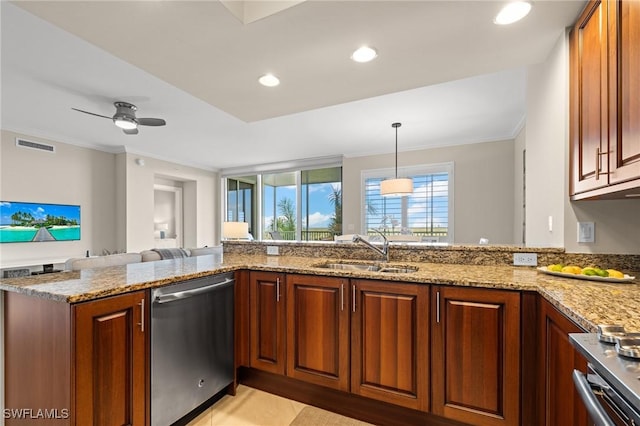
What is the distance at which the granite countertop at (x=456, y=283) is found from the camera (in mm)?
1021

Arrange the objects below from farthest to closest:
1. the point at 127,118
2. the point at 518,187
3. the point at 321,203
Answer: the point at 321,203, the point at 518,187, the point at 127,118

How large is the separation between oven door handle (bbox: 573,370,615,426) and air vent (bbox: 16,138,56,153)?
6596 mm

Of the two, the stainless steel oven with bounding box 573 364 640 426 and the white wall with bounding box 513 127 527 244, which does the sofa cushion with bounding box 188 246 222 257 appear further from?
the white wall with bounding box 513 127 527 244

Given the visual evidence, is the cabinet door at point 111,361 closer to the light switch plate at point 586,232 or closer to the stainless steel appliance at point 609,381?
the stainless steel appliance at point 609,381

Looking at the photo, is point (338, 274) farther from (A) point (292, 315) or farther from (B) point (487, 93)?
(B) point (487, 93)

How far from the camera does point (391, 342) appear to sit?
1.70 m

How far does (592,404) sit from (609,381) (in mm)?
118

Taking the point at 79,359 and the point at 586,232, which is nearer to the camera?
the point at 79,359

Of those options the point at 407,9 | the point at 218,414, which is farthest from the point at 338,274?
the point at 407,9

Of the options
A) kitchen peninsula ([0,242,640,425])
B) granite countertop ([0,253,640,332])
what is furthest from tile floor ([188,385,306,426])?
granite countertop ([0,253,640,332])

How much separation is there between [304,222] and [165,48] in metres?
5.67

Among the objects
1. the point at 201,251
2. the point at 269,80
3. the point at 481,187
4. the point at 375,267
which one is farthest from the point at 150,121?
the point at 481,187

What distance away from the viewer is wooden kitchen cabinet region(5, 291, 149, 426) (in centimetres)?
→ 126

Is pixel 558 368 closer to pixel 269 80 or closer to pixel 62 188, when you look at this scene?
→ pixel 269 80
